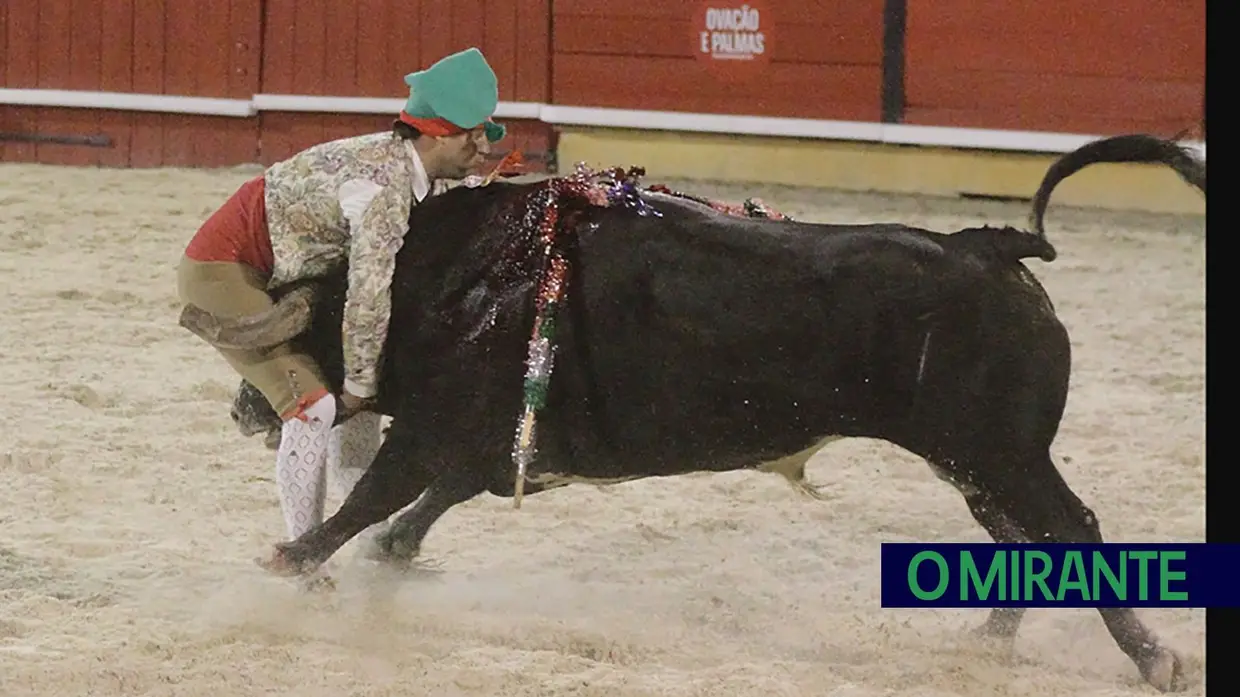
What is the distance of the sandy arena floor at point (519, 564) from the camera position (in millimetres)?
2760

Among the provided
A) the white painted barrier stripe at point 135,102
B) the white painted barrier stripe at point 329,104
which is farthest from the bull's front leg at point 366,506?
the white painted barrier stripe at point 135,102

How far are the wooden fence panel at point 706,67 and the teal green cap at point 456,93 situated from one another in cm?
479

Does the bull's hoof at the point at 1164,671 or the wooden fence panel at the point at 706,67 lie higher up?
the wooden fence panel at the point at 706,67

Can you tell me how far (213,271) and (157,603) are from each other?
2.00ft

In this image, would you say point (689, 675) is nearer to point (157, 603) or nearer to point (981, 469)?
point (981, 469)

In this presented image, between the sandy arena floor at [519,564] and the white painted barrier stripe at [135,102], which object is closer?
the sandy arena floor at [519,564]

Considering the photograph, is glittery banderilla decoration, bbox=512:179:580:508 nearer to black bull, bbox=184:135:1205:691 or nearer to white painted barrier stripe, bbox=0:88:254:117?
black bull, bbox=184:135:1205:691

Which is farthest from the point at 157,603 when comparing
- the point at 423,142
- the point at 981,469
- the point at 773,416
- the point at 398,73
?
the point at 398,73

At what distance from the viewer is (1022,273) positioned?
9.18 feet

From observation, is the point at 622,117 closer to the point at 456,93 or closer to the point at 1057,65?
the point at 1057,65

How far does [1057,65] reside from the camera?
7.41 meters

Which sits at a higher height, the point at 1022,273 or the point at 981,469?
the point at 1022,273

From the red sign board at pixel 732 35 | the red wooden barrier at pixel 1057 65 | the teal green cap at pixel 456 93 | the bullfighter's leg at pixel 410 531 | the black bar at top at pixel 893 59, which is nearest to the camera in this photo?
the teal green cap at pixel 456 93

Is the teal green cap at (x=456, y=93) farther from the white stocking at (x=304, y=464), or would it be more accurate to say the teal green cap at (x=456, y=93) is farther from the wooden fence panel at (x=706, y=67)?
the wooden fence panel at (x=706, y=67)
